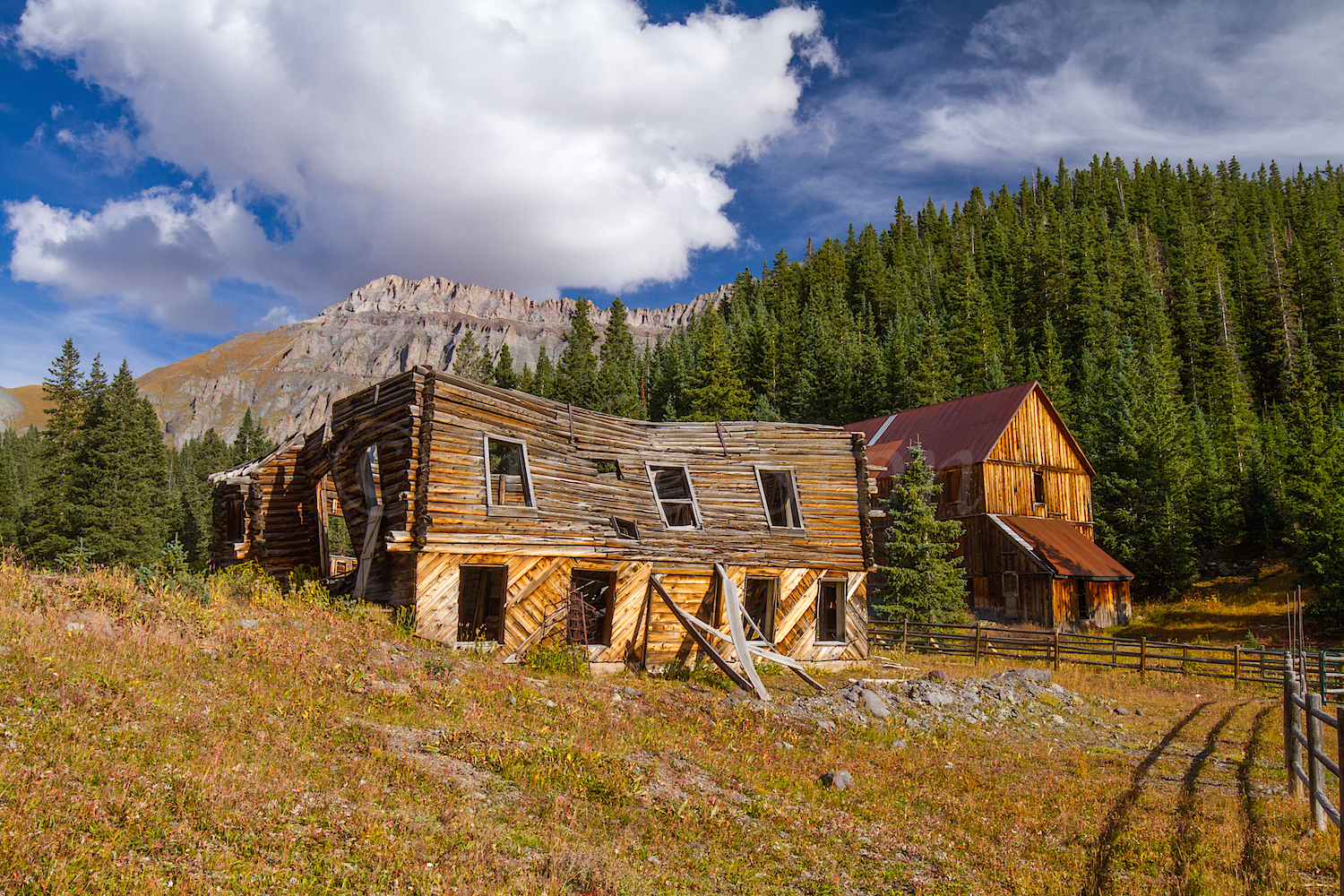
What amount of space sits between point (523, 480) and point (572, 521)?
159 cm

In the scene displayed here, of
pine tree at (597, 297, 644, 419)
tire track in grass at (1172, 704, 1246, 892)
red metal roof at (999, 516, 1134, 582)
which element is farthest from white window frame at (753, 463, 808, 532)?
pine tree at (597, 297, 644, 419)

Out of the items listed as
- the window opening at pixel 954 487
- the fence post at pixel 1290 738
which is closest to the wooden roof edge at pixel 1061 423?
the window opening at pixel 954 487

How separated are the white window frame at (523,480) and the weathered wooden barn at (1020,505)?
2062cm

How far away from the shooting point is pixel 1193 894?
7.64m

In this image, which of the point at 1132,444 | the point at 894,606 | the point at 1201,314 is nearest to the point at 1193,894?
the point at 894,606

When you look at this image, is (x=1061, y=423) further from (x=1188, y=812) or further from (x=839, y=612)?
(x=1188, y=812)

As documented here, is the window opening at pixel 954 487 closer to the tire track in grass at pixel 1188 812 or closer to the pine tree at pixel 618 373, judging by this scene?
the pine tree at pixel 618 373

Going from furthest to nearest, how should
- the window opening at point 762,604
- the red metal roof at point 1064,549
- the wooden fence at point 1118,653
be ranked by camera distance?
1. the red metal roof at point 1064,549
2. the window opening at point 762,604
3. the wooden fence at point 1118,653

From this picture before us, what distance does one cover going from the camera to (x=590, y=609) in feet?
65.0

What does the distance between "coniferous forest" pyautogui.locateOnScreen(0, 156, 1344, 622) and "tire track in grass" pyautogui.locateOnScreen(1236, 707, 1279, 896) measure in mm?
25267

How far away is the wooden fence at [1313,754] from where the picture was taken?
25.0 feet

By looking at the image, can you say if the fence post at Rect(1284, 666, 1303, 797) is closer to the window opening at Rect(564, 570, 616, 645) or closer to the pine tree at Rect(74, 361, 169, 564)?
the window opening at Rect(564, 570, 616, 645)

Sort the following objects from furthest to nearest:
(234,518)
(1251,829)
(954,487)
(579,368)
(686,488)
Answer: (579,368), (954,487), (234,518), (686,488), (1251,829)

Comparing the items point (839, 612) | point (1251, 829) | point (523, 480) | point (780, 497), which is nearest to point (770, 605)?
point (839, 612)
